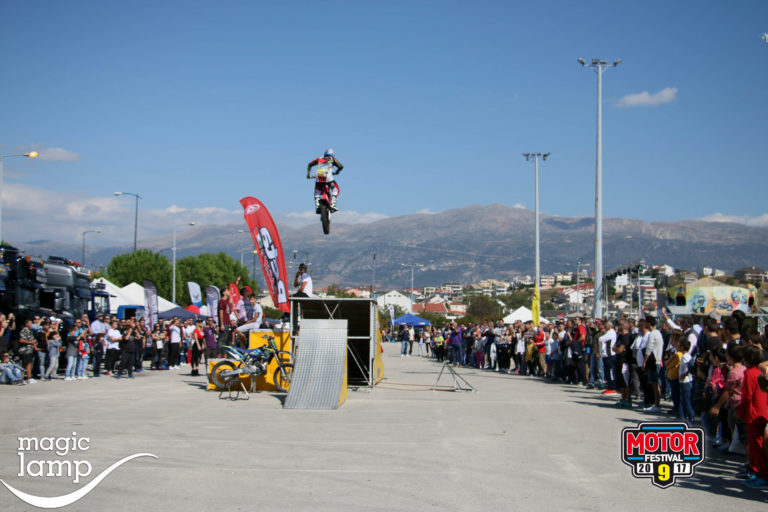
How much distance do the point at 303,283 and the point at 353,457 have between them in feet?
29.6

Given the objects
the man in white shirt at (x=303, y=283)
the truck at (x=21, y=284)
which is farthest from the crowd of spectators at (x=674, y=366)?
the truck at (x=21, y=284)

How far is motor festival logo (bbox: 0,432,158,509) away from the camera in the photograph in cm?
665

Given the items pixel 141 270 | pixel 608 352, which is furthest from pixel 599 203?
pixel 141 270

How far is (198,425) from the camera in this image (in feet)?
37.8

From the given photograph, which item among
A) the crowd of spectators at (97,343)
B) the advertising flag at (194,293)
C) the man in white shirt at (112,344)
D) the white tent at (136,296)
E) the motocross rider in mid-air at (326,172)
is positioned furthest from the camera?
the white tent at (136,296)

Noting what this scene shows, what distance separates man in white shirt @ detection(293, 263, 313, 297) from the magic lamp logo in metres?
10.7

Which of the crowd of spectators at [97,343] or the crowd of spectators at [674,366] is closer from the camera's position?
the crowd of spectators at [674,366]

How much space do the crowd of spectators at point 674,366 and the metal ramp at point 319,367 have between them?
20.7ft

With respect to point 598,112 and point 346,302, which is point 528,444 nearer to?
Answer: point 346,302

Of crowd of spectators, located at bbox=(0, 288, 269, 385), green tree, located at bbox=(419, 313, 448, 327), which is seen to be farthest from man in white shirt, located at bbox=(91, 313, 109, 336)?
green tree, located at bbox=(419, 313, 448, 327)

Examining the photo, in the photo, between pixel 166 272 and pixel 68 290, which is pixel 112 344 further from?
pixel 166 272

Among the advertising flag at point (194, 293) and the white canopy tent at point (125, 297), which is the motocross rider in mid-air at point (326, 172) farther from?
the advertising flag at point (194, 293)

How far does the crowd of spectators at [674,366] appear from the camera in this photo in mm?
7816

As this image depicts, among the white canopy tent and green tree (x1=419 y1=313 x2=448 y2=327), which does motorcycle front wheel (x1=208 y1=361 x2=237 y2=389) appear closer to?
the white canopy tent
